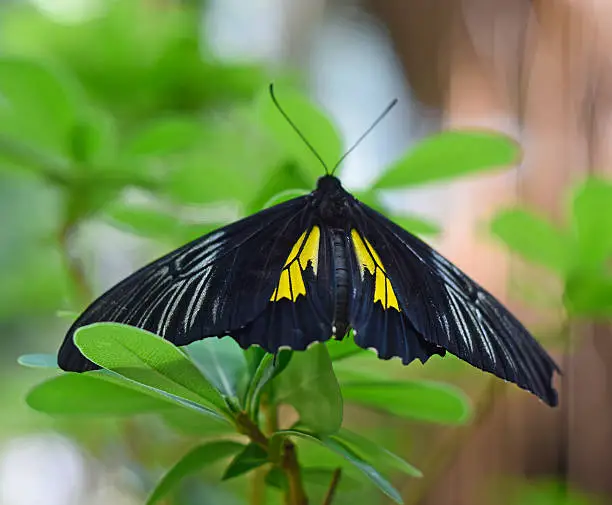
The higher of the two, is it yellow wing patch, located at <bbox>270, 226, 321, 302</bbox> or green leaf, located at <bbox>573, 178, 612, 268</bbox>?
green leaf, located at <bbox>573, 178, 612, 268</bbox>

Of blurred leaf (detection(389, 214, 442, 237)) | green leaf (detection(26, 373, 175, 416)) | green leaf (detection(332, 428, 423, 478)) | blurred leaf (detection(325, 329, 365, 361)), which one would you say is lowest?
green leaf (detection(332, 428, 423, 478))

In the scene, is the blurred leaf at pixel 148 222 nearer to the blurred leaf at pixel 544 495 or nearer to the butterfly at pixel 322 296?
the butterfly at pixel 322 296

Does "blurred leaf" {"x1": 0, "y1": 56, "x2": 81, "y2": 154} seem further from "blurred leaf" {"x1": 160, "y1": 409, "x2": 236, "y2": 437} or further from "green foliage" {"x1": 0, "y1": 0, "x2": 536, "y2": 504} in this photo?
"blurred leaf" {"x1": 160, "y1": 409, "x2": 236, "y2": 437}

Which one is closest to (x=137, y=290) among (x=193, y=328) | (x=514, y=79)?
(x=193, y=328)

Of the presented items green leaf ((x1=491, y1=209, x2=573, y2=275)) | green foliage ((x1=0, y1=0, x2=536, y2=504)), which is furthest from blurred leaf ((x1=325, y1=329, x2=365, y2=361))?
green leaf ((x1=491, y1=209, x2=573, y2=275))

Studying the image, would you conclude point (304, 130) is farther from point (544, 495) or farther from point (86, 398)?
point (544, 495)

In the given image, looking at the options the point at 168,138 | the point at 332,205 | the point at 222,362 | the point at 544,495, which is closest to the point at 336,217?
the point at 332,205

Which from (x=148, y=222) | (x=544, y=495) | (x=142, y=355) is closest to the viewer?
(x=142, y=355)
